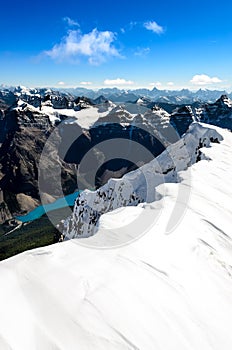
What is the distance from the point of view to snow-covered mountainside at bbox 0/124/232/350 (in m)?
12.9

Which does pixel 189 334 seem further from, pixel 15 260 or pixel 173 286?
pixel 15 260

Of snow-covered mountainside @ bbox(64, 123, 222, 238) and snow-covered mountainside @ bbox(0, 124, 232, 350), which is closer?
snow-covered mountainside @ bbox(0, 124, 232, 350)

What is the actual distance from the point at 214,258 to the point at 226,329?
683 cm

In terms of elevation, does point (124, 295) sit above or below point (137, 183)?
above

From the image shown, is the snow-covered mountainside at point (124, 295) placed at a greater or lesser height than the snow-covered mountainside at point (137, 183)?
greater

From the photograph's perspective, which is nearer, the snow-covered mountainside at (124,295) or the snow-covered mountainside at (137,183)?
the snow-covered mountainside at (124,295)

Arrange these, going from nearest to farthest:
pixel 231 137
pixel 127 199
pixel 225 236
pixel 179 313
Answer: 1. pixel 179 313
2. pixel 225 236
3. pixel 127 199
4. pixel 231 137

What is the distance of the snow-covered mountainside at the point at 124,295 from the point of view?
1295 centimetres

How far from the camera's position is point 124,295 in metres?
15.3

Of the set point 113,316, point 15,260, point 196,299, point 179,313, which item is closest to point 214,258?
point 196,299

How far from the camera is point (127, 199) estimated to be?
2547 inches

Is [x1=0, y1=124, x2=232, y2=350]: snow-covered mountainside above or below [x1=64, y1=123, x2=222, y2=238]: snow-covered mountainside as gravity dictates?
above

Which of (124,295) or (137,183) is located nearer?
(124,295)

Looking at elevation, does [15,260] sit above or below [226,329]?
above
